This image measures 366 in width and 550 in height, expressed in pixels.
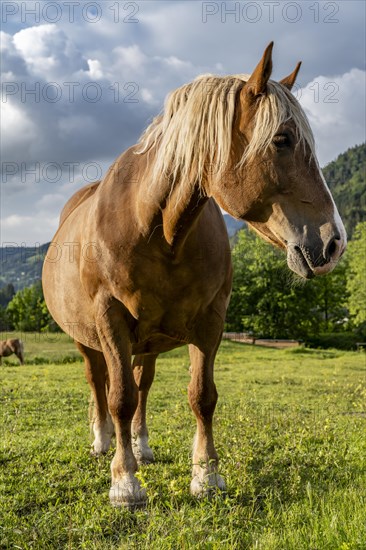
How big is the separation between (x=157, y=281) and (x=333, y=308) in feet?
199

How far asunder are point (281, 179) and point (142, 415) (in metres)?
3.49

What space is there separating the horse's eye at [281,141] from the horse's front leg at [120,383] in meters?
1.73

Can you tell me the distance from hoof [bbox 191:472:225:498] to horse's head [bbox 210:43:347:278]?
1908 millimetres

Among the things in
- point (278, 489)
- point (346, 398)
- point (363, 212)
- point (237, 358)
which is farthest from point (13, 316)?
point (363, 212)

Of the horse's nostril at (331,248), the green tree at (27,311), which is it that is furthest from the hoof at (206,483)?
the green tree at (27,311)

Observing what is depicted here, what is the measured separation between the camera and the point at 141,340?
421 cm

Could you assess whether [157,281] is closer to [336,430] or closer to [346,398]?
[336,430]

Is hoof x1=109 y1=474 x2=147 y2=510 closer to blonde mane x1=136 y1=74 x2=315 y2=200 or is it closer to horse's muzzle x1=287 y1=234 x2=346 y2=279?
horse's muzzle x1=287 y1=234 x2=346 y2=279

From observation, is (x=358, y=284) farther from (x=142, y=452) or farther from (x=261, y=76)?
(x=261, y=76)

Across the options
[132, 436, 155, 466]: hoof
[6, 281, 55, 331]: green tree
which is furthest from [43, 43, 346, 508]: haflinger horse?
[6, 281, 55, 331]: green tree

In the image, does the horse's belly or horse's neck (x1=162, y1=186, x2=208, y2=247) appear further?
the horse's belly

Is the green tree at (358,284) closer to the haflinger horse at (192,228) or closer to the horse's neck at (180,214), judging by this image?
the haflinger horse at (192,228)

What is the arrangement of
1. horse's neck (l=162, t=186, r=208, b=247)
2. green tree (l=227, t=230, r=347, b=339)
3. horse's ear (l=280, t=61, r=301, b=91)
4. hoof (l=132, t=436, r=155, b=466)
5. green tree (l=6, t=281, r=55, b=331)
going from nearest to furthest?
1. horse's ear (l=280, t=61, r=301, b=91)
2. horse's neck (l=162, t=186, r=208, b=247)
3. hoof (l=132, t=436, r=155, b=466)
4. green tree (l=227, t=230, r=347, b=339)
5. green tree (l=6, t=281, r=55, b=331)

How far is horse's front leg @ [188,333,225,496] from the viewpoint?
4137 millimetres
